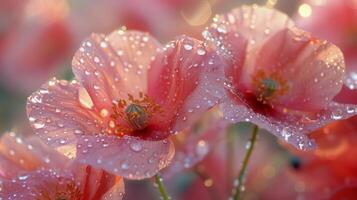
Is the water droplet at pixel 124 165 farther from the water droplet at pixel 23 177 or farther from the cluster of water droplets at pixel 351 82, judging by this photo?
the cluster of water droplets at pixel 351 82

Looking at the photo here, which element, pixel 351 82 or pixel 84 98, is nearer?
pixel 84 98

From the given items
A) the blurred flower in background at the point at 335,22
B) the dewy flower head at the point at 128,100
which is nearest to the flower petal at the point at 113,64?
the dewy flower head at the point at 128,100

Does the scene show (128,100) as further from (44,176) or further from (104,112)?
(44,176)

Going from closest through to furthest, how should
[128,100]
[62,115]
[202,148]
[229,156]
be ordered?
[62,115] < [128,100] < [202,148] < [229,156]

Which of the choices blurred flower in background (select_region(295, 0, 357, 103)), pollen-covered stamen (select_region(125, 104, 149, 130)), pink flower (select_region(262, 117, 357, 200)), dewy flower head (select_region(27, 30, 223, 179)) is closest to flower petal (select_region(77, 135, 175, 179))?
dewy flower head (select_region(27, 30, 223, 179))

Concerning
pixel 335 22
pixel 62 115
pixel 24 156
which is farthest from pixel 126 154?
pixel 335 22

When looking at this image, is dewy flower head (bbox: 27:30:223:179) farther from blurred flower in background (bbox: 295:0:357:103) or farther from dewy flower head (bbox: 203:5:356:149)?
blurred flower in background (bbox: 295:0:357:103)

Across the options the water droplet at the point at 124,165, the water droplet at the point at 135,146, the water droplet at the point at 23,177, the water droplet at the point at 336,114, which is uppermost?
the water droplet at the point at 23,177

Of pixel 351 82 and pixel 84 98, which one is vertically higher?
pixel 84 98
